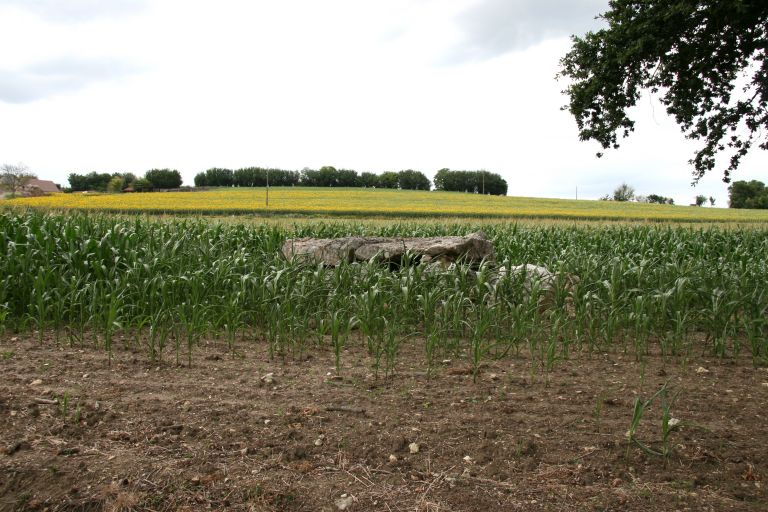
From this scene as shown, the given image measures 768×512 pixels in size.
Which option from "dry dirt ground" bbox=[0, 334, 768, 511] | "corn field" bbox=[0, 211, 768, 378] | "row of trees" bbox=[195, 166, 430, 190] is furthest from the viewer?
"row of trees" bbox=[195, 166, 430, 190]

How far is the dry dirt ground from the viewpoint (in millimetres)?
2957

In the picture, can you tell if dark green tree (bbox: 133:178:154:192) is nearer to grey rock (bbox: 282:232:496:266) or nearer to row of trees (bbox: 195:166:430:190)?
row of trees (bbox: 195:166:430:190)

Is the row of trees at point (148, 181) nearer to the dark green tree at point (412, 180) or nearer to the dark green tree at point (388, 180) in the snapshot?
the dark green tree at point (388, 180)

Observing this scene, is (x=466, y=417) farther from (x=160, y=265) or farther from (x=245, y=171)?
(x=245, y=171)

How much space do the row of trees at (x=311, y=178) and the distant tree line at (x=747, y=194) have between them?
44.5 metres

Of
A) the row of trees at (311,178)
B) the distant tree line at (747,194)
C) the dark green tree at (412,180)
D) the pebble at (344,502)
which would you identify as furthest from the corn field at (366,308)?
the distant tree line at (747,194)

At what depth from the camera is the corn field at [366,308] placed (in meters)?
5.16

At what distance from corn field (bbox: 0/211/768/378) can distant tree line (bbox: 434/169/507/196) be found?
228 ft

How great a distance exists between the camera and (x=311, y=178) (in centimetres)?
7088

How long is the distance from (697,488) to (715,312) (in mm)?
2876

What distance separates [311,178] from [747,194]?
208ft

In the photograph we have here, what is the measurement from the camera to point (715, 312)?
Answer: 539cm

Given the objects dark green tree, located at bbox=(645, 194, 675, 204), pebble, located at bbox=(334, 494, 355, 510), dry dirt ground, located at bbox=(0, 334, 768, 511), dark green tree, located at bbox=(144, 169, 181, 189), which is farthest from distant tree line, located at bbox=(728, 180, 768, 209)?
pebble, located at bbox=(334, 494, 355, 510)

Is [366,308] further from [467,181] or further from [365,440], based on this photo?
[467,181]
